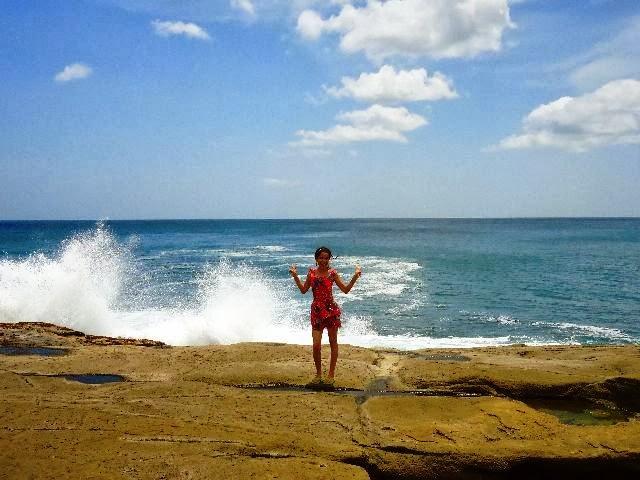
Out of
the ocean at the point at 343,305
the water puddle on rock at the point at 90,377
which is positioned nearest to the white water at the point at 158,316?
the ocean at the point at 343,305

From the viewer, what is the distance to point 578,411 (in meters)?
4.96

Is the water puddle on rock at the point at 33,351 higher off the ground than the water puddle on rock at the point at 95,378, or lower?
higher

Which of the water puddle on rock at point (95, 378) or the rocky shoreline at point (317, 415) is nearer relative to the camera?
the rocky shoreline at point (317, 415)

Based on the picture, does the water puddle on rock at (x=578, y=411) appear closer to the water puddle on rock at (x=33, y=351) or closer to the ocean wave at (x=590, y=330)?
the water puddle on rock at (x=33, y=351)

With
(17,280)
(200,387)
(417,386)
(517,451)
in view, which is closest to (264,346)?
(200,387)

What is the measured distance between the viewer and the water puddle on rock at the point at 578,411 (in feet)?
15.5

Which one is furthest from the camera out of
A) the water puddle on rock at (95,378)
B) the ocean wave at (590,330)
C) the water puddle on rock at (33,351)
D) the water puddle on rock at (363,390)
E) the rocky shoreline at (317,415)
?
the ocean wave at (590,330)

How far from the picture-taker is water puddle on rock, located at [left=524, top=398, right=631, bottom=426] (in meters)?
4.74

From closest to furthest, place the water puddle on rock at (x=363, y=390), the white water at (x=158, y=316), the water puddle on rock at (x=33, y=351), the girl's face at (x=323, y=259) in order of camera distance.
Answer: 1. the water puddle on rock at (x=363, y=390)
2. the girl's face at (x=323, y=259)
3. the water puddle on rock at (x=33, y=351)
4. the white water at (x=158, y=316)

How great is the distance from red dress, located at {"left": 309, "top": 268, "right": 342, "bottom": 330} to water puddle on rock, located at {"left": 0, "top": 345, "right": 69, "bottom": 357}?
3793 mm

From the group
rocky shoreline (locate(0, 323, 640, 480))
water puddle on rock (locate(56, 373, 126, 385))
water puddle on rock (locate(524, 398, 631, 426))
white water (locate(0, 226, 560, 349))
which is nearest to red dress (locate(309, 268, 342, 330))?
rocky shoreline (locate(0, 323, 640, 480))

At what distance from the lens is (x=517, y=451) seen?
3865 millimetres

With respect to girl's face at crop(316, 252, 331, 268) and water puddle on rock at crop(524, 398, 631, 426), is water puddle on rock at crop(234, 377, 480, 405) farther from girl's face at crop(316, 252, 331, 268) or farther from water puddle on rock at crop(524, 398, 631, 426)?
girl's face at crop(316, 252, 331, 268)

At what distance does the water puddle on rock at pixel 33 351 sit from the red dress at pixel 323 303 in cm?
379
